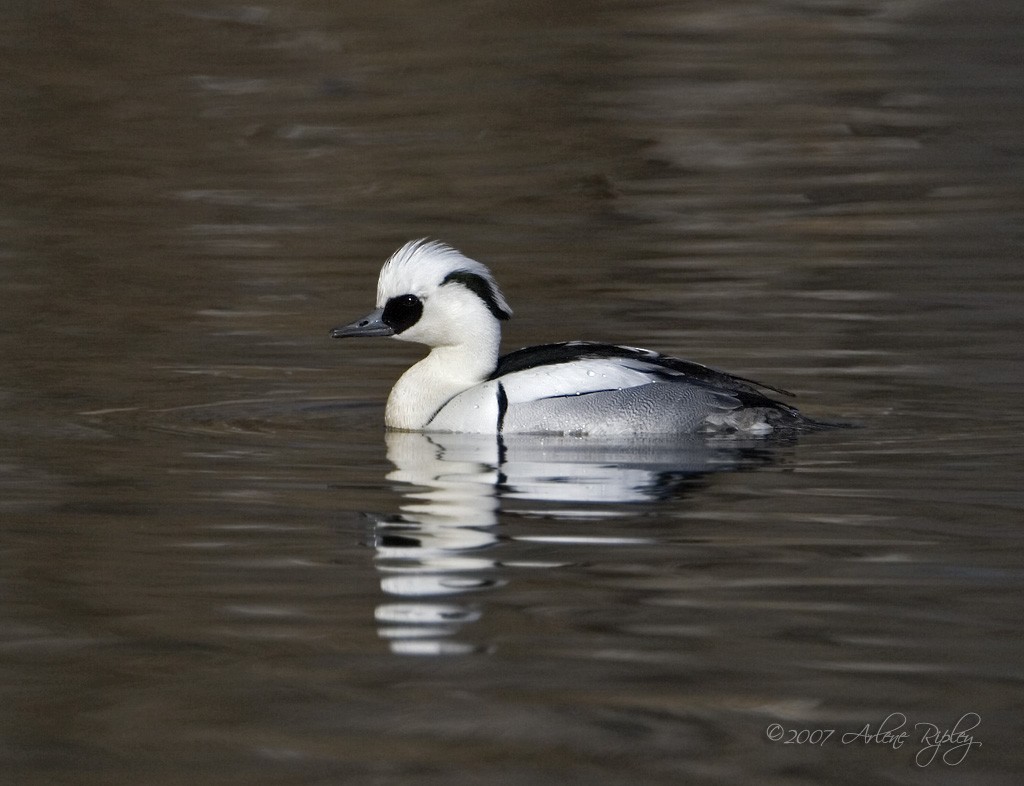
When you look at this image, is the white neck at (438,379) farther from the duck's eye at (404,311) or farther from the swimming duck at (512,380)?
the duck's eye at (404,311)

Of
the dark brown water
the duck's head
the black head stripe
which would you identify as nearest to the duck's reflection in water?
the dark brown water

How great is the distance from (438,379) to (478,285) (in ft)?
1.53

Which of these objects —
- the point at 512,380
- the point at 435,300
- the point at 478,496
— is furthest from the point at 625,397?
the point at 478,496

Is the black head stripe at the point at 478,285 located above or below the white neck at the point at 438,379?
above

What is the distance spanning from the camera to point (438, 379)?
8.98 metres

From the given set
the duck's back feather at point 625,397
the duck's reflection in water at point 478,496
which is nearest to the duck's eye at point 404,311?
the duck's reflection in water at point 478,496

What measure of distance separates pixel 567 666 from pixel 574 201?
11242 millimetres

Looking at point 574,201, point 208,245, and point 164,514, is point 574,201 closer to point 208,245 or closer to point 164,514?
point 208,245

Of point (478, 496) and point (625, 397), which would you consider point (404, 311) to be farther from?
point (478, 496)

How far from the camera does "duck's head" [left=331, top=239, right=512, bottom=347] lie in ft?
29.3

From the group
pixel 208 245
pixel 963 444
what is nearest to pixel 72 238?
pixel 208 245

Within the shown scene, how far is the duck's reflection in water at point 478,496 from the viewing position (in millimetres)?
5695

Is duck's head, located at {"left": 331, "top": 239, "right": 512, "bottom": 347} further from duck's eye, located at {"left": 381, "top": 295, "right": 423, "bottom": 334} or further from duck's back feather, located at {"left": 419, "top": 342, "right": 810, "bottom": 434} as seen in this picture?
duck's back feather, located at {"left": 419, "top": 342, "right": 810, "bottom": 434}

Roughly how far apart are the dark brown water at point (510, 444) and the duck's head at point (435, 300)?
1.82 feet
